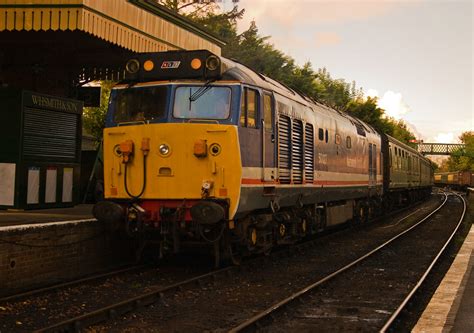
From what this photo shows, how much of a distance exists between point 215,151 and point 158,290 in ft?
7.87

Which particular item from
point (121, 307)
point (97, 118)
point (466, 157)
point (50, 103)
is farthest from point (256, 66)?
point (466, 157)

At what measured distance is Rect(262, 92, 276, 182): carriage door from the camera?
33.7 ft

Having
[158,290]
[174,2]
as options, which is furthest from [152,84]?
[174,2]

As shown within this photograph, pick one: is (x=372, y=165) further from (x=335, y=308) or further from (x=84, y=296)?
(x=84, y=296)

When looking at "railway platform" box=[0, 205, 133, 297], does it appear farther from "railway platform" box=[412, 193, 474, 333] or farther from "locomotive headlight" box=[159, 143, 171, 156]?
"railway platform" box=[412, 193, 474, 333]

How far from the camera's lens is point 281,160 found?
11.1 metres

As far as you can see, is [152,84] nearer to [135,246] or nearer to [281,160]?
[281,160]

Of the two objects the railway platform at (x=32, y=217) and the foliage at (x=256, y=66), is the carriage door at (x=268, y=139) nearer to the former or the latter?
the railway platform at (x=32, y=217)

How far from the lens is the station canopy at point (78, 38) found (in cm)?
1199

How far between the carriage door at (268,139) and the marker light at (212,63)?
1176 mm

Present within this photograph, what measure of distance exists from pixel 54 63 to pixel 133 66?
771cm

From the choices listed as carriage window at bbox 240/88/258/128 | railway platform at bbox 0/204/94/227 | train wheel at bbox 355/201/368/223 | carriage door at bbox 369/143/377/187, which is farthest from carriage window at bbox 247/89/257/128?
carriage door at bbox 369/143/377/187

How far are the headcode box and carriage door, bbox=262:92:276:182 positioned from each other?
5797 millimetres

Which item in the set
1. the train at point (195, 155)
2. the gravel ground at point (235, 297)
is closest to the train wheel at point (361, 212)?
the gravel ground at point (235, 297)
